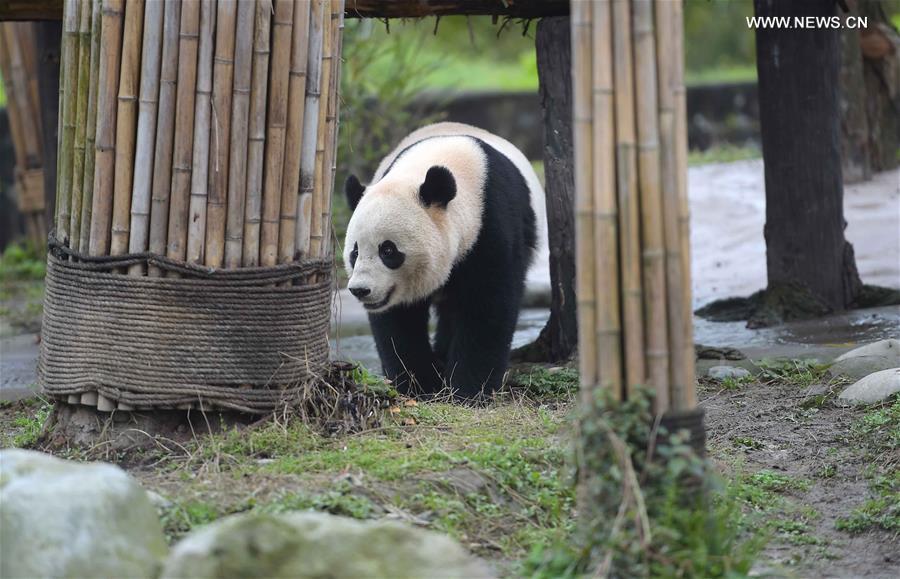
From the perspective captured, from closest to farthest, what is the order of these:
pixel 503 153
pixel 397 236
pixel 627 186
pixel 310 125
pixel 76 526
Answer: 1. pixel 76 526
2. pixel 627 186
3. pixel 310 125
4. pixel 397 236
5. pixel 503 153

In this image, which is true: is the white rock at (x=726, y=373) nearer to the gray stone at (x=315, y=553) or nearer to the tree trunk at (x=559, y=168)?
the tree trunk at (x=559, y=168)

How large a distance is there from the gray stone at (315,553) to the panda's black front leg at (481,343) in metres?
3.31

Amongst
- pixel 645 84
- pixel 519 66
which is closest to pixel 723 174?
pixel 645 84

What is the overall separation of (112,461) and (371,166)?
968 cm

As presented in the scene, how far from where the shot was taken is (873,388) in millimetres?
5680

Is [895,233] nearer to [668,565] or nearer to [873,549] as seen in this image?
[873,549]

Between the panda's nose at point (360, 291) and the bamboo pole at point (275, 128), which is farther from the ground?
the bamboo pole at point (275, 128)

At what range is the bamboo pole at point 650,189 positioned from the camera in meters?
3.25

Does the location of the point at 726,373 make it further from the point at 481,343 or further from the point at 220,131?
the point at 220,131

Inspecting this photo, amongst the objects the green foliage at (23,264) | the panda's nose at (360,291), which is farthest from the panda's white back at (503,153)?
the green foliage at (23,264)

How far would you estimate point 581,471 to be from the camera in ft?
11.2

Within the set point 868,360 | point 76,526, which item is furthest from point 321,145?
point 868,360

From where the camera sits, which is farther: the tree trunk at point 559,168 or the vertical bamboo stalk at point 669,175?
the tree trunk at point 559,168

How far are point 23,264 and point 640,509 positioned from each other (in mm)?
9832
